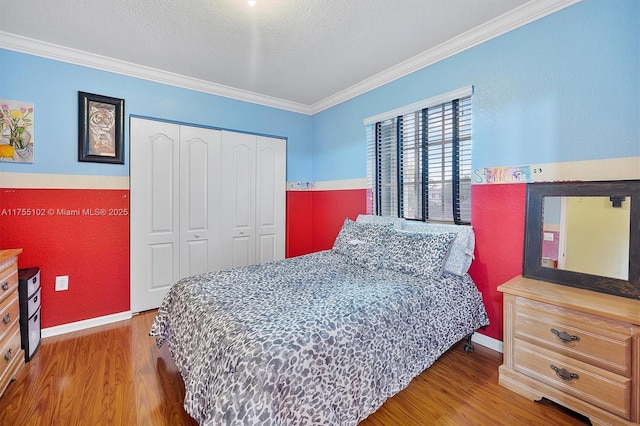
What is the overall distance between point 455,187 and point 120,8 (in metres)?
2.89

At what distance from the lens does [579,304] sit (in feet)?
4.92

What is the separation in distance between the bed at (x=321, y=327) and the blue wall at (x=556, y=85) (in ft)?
2.68

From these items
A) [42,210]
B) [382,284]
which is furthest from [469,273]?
[42,210]

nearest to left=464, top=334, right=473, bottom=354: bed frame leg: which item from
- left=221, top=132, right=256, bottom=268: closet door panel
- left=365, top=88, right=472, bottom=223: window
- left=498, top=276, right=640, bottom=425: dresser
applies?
left=498, top=276, right=640, bottom=425: dresser

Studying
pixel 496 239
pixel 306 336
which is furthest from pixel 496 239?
pixel 306 336

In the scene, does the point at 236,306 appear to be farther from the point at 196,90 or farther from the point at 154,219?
the point at 196,90

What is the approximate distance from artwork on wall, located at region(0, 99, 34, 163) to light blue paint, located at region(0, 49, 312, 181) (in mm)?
41

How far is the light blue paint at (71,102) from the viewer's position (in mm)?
2373

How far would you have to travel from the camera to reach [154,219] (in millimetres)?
2959

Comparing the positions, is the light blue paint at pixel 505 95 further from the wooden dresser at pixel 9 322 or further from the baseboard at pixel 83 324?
the baseboard at pixel 83 324

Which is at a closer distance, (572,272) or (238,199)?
→ (572,272)

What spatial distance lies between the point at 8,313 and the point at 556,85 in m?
3.95

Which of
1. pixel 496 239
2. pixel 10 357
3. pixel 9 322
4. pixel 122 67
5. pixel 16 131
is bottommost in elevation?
pixel 10 357

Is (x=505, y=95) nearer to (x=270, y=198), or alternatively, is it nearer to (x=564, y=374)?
(x=564, y=374)
